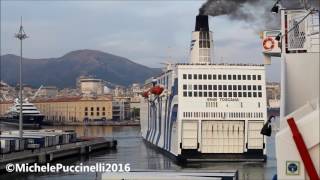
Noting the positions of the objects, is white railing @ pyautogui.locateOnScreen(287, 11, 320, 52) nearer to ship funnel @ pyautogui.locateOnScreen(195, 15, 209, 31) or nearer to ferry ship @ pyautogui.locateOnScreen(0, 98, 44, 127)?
ship funnel @ pyautogui.locateOnScreen(195, 15, 209, 31)

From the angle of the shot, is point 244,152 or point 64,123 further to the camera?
point 64,123

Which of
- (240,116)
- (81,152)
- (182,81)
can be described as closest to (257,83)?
(240,116)

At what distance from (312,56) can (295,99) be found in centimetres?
59

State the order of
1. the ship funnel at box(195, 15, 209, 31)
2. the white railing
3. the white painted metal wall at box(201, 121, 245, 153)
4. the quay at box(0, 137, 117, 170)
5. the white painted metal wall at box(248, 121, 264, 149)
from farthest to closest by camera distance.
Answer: the ship funnel at box(195, 15, 209, 31), the white painted metal wall at box(248, 121, 264, 149), the white painted metal wall at box(201, 121, 245, 153), the quay at box(0, 137, 117, 170), the white railing

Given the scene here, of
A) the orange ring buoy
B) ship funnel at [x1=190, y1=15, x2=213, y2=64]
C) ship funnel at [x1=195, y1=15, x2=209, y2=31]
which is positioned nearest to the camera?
the orange ring buoy

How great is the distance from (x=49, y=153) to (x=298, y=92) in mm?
42293

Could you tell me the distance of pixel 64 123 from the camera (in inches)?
6806

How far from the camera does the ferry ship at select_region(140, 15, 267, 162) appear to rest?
41.0 meters

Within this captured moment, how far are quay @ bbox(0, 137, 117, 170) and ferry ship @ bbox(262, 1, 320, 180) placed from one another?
32.2 m

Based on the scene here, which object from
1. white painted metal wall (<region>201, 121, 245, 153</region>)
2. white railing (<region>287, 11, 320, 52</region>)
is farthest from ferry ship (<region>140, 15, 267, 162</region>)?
white railing (<region>287, 11, 320, 52</region>)

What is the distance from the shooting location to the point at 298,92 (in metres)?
6.96

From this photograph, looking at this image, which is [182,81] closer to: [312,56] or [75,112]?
[312,56]

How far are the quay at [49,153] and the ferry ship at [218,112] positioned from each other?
37.0 ft

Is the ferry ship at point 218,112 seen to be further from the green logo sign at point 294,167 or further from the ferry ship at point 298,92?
the green logo sign at point 294,167
